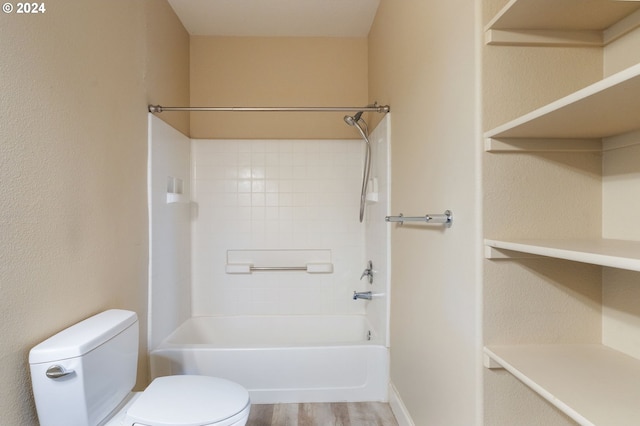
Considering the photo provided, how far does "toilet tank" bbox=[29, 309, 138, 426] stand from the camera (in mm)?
1053

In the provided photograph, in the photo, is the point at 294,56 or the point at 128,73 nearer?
the point at 128,73

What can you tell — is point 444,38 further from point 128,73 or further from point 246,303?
point 246,303

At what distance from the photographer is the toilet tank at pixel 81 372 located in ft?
3.45

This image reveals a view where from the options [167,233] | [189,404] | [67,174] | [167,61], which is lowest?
[189,404]

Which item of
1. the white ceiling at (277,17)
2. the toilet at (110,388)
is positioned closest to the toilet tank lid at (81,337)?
the toilet at (110,388)

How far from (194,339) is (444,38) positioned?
2525 millimetres

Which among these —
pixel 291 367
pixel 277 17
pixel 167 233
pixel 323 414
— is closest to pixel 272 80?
pixel 277 17

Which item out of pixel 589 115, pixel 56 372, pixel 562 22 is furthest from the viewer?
pixel 56 372

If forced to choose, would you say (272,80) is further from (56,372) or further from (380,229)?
(56,372)

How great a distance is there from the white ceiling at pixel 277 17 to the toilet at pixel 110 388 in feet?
6.84

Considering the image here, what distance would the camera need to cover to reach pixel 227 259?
9.05 ft

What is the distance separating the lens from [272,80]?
2766mm

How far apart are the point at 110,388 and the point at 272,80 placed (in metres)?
2.35

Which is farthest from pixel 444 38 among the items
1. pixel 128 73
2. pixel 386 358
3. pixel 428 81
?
pixel 386 358
